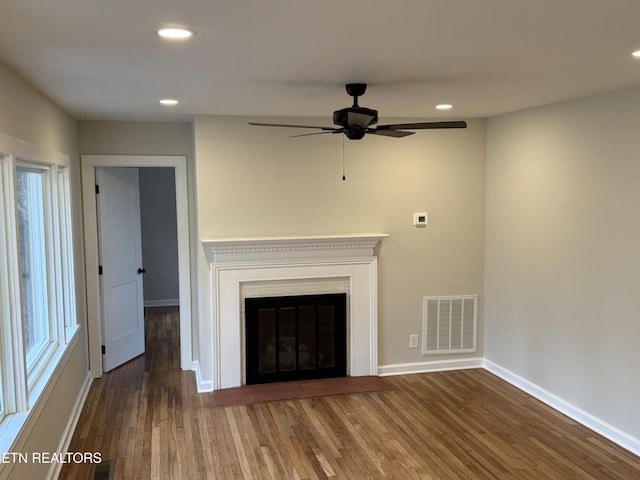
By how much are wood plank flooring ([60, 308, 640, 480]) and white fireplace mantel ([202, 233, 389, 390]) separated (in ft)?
1.19

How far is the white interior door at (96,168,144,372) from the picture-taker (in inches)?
208

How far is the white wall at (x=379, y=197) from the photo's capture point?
4.80 meters

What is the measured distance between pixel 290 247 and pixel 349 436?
1.71m

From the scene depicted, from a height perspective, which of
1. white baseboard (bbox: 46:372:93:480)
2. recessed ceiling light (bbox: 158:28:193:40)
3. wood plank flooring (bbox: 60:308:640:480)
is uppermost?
recessed ceiling light (bbox: 158:28:193:40)

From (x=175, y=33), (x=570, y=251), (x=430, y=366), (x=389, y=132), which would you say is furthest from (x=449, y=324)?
(x=175, y=33)

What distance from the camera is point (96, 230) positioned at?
5.16m

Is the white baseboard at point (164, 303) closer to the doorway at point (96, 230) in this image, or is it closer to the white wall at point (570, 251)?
the doorway at point (96, 230)

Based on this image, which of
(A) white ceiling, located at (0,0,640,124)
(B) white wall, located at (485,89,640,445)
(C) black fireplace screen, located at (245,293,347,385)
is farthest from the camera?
(C) black fireplace screen, located at (245,293,347,385)

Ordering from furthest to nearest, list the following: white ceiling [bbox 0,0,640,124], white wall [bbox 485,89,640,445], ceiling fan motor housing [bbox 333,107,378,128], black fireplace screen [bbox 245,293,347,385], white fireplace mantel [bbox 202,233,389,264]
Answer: black fireplace screen [bbox 245,293,347,385], white fireplace mantel [bbox 202,233,389,264], white wall [bbox 485,89,640,445], ceiling fan motor housing [bbox 333,107,378,128], white ceiling [bbox 0,0,640,124]

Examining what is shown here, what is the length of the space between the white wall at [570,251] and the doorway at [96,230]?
2.94 meters

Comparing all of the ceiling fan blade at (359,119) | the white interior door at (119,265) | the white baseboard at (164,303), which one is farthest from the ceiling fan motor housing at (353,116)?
the white baseboard at (164,303)

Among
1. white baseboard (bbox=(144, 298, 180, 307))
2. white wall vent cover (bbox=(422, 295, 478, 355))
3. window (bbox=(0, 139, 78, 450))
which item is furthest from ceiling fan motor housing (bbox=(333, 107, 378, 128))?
white baseboard (bbox=(144, 298, 180, 307))

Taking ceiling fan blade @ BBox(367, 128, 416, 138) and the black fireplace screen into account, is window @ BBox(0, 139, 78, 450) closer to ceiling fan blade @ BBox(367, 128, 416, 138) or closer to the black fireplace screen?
the black fireplace screen

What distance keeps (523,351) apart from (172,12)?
4127mm
